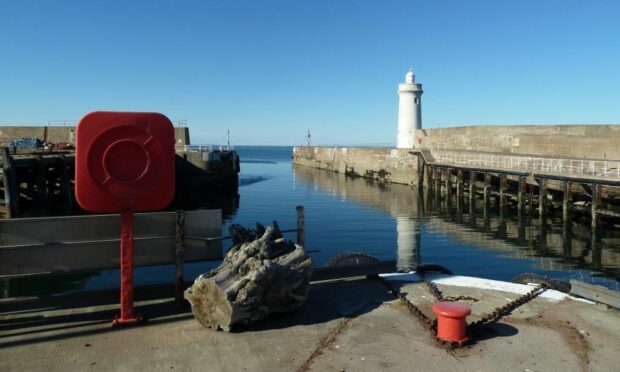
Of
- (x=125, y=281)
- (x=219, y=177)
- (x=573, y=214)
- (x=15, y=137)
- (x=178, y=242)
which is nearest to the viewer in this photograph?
(x=125, y=281)

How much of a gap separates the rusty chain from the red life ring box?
3376 millimetres

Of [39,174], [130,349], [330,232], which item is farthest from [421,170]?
[130,349]

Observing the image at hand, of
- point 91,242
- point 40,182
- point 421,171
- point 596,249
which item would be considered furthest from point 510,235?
point 421,171

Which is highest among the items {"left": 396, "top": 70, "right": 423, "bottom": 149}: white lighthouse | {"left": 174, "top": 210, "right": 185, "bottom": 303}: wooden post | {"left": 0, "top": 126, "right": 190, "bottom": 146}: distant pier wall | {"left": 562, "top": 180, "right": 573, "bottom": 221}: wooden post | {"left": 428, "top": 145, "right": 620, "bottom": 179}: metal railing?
{"left": 396, "top": 70, "right": 423, "bottom": 149}: white lighthouse

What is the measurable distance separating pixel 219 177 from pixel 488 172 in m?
21.4

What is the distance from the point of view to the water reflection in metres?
15.3

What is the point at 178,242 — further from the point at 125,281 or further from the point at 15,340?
the point at 15,340

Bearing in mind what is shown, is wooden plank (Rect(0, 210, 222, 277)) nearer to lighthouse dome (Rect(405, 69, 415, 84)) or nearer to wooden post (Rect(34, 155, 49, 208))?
wooden post (Rect(34, 155, 49, 208))

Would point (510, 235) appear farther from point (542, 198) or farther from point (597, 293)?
point (597, 293)

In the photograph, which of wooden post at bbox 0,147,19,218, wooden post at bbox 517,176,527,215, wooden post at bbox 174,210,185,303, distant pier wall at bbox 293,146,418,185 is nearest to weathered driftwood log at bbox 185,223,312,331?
wooden post at bbox 174,210,185,303

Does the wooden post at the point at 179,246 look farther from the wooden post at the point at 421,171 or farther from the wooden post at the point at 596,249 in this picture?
the wooden post at the point at 421,171

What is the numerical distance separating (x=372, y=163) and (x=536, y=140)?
2116 cm

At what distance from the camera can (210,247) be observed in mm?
5992

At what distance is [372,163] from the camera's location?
52844mm
